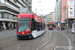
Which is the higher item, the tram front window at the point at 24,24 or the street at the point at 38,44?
the tram front window at the point at 24,24

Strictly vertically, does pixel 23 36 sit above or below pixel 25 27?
below

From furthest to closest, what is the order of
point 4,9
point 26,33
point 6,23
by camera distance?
point 6,23 → point 4,9 → point 26,33

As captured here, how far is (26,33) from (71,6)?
47858 mm

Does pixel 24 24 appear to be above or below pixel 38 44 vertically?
above

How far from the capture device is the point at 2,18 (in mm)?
50969

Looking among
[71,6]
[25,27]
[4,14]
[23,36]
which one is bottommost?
[23,36]

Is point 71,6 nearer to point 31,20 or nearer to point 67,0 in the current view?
point 67,0

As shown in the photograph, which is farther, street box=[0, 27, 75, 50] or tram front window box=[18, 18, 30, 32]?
tram front window box=[18, 18, 30, 32]

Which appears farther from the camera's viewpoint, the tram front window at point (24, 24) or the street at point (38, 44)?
the tram front window at point (24, 24)

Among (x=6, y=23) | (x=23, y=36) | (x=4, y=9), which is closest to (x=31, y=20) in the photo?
(x=23, y=36)

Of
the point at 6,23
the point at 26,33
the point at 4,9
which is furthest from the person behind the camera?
the point at 6,23

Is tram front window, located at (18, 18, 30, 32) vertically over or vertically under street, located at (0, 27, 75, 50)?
over

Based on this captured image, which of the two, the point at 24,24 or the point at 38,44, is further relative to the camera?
the point at 24,24

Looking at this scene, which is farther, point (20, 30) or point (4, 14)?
point (4, 14)
